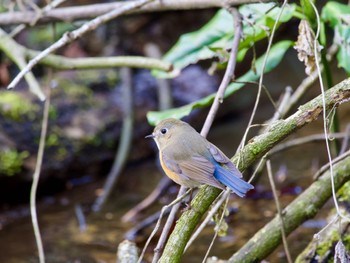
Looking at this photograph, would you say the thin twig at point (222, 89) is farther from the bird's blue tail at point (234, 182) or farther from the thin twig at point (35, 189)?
the thin twig at point (35, 189)

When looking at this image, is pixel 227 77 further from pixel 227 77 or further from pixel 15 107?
pixel 15 107

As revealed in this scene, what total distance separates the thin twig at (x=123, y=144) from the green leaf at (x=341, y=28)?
263 cm

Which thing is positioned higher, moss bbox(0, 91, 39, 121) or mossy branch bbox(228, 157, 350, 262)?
moss bbox(0, 91, 39, 121)

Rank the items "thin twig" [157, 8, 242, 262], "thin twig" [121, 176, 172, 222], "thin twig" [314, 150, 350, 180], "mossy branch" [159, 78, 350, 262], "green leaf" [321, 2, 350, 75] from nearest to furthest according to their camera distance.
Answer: "mossy branch" [159, 78, 350, 262] < "thin twig" [157, 8, 242, 262] < "thin twig" [314, 150, 350, 180] < "green leaf" [321, 2, 350, 75] < "thin twig" [121, 176, 172, 222]

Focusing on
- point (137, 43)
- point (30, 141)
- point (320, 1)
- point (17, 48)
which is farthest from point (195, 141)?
point (320, 1)

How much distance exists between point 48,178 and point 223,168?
11.2 ft

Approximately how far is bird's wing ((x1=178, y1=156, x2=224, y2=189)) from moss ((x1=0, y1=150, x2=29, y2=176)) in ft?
9.65

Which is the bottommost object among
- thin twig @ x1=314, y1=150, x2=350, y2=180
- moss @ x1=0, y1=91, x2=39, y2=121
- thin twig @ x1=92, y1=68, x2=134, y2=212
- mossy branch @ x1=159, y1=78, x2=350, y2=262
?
mossy branch @ x1=159, y1=78, x2=350, y2=262

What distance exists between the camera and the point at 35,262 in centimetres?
414

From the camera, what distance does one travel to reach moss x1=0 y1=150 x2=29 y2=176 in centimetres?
516

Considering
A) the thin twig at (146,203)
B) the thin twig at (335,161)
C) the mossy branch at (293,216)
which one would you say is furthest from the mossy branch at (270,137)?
the thin twig at (146,203)

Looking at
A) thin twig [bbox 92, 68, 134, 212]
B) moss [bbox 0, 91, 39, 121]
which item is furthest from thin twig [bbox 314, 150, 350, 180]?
moss [bbox 0, 91, 39, 121]

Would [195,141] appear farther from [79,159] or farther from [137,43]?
[137,43]

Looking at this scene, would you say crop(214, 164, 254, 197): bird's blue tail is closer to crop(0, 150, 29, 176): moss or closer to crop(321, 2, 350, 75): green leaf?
crop(321, 2, 350, 75): green leaf
